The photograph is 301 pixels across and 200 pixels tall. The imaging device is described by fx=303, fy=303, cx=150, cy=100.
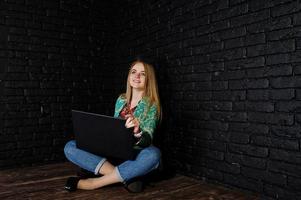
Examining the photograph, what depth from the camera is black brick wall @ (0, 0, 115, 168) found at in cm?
303

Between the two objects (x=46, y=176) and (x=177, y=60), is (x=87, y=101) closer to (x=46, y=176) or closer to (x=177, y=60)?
(x=46, y=176)

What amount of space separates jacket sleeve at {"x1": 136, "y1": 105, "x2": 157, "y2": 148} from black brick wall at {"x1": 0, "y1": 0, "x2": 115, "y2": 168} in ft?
4.00

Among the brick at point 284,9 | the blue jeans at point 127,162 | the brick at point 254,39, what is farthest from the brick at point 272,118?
the blue jeans at point 127,162

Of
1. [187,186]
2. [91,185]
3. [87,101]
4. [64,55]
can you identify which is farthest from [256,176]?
[64,55]

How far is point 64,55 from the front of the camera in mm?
3338

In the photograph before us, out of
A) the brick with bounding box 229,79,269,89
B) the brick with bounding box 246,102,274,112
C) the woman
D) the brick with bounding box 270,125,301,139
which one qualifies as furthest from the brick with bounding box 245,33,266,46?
the woman

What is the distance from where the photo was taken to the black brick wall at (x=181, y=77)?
1965 millimetres

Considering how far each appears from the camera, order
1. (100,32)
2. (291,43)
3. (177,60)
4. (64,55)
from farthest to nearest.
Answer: (100,32)
(64,55)
(177,60)
(291,43)

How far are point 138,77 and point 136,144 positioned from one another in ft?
2.01

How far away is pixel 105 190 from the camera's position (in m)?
2.29

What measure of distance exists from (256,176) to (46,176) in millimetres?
1789

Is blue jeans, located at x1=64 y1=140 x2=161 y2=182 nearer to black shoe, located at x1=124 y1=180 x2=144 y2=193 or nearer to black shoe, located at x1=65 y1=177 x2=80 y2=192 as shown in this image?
black shoe, located at x1=124 y1=180 x2=144 y2=193

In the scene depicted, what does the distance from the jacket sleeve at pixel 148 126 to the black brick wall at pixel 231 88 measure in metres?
0.34

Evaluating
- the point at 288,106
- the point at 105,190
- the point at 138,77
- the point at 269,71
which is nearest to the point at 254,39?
the point at 269,71
